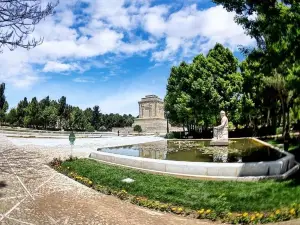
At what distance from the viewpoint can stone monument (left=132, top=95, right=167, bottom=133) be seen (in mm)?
78438

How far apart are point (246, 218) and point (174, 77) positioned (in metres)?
36.6

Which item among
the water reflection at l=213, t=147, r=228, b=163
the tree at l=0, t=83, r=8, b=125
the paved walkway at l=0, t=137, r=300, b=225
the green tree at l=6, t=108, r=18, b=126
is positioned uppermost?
the tree at l=0, t=83, r=8, b=125

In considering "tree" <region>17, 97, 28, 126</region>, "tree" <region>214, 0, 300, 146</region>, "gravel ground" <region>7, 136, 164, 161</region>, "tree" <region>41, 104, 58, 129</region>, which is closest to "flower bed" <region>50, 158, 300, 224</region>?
"tree" <region>214, 0, 300, 146</region>

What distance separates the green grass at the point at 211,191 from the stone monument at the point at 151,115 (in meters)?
66.6

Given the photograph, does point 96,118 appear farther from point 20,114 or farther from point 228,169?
point 228,169

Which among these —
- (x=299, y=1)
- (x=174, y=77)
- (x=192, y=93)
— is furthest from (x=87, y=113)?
(x=299, y=1)

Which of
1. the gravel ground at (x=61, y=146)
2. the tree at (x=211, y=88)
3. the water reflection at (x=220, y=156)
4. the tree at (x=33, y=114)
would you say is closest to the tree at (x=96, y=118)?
the tree at (x=33, y=114)

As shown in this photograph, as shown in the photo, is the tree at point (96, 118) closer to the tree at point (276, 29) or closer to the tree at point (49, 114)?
the tree at point (49, 114)

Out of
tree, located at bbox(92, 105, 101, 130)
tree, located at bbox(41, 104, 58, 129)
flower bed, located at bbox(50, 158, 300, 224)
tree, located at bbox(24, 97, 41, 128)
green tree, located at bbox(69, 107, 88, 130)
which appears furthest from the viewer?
tree, located at bbox(92, 105, 101, 130)

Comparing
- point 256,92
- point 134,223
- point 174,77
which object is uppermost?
point 174,77

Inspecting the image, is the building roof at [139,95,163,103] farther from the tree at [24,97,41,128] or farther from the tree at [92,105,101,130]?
the tree at [24,97,41,128]

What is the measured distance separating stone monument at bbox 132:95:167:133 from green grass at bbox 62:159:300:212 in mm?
66633

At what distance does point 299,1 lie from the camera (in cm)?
910

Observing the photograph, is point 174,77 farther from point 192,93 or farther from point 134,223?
point 134,223
